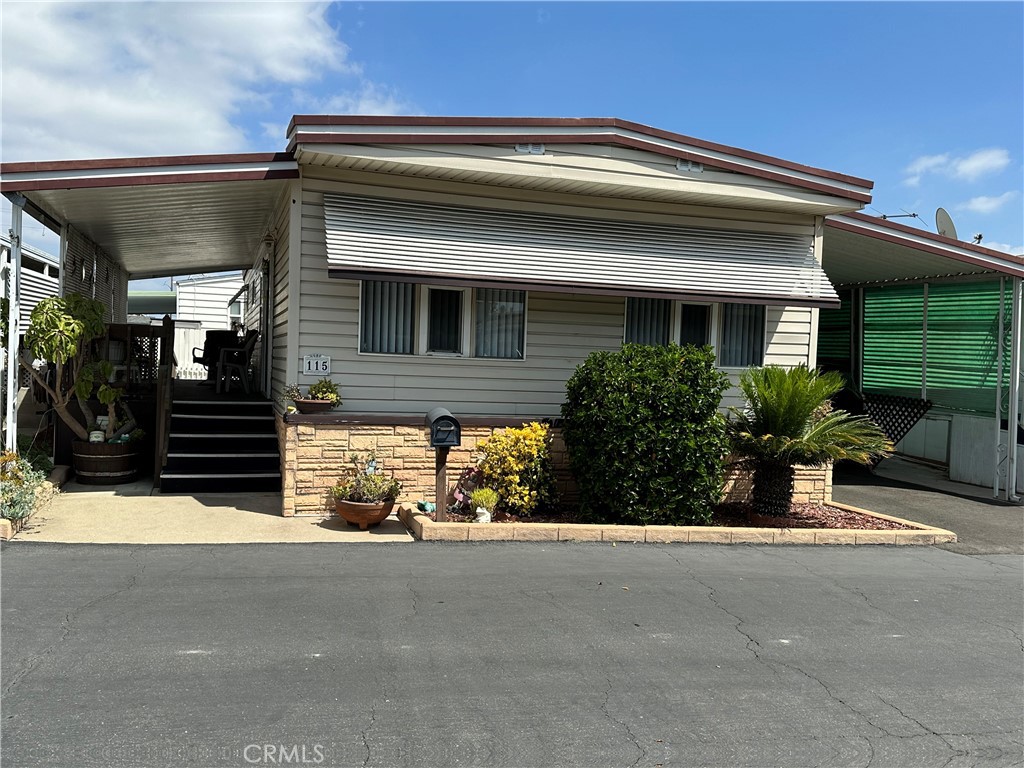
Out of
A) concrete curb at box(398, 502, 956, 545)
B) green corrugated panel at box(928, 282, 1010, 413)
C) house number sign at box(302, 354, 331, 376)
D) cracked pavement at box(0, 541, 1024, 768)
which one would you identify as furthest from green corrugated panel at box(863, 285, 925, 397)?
house number sign at box(302, 354, 331, 376)

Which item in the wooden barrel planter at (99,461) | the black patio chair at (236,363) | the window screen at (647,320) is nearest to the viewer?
the wooden barrel planter at (99,461)

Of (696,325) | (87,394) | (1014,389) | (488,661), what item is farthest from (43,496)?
(1014,389)

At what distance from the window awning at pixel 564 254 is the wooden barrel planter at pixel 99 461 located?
3.74m

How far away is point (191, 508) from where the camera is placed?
8.48 meters

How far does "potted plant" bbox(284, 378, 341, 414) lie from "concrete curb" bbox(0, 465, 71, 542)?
2.61 meters

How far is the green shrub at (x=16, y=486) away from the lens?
7.17 metres

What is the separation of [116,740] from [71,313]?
6667 millimetres

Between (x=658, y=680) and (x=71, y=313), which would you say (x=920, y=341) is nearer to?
(x=658, y=680)

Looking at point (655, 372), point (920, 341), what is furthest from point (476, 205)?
point (920, 341)

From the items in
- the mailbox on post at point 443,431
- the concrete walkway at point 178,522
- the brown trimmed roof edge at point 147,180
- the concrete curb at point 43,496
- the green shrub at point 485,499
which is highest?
the brown trimmed roof edge at point 147,180

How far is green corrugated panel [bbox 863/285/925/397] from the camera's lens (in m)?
15.0

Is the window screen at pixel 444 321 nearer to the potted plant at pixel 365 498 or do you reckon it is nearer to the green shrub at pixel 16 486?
the potted plant at pixel 365 498

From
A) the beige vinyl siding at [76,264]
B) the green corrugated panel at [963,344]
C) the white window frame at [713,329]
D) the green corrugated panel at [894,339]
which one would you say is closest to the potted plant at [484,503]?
the white window frame at [713,329]

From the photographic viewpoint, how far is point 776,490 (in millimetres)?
9141
